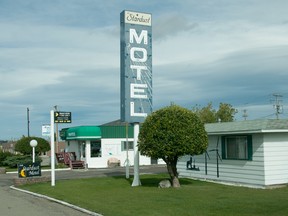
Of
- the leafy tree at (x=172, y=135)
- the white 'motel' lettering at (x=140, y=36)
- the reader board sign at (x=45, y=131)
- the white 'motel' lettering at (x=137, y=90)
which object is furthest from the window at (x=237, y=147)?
the reader board sign at (x=45, y=131)

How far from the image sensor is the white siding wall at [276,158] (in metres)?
20.2

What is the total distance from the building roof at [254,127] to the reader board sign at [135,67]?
3.72 m

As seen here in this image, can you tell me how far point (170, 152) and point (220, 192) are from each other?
9.84ft

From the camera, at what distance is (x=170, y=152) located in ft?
65.2

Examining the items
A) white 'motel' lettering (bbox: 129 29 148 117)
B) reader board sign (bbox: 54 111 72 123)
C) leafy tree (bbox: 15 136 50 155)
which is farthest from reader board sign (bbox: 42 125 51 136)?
leafy tree (bbox: 15 136 50 155)

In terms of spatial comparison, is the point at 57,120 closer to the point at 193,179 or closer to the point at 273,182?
the point at 193,179

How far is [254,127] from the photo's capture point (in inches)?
810

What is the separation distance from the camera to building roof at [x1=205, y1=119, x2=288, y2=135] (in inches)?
786

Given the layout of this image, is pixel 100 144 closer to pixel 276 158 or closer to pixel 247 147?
pixel 247 147

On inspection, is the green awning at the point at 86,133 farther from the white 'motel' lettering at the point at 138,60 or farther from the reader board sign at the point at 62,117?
the white 'motel' lettering at the point at 138,60

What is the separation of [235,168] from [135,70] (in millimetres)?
6763

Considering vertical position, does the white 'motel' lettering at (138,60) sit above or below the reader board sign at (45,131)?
above

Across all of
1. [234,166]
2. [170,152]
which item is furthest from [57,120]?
[234,166]

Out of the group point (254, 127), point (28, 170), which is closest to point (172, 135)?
point (254, 127)
